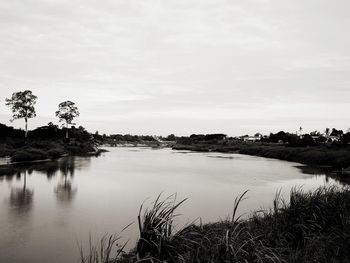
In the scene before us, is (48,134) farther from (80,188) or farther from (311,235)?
(311,235)

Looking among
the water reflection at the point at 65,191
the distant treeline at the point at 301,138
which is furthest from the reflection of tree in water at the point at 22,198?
the distant treeline at the point at 301,138

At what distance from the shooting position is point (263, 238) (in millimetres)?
6992

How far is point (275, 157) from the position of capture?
5559 cm

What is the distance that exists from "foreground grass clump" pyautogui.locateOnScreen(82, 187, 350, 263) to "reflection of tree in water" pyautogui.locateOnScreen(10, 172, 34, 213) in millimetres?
7946

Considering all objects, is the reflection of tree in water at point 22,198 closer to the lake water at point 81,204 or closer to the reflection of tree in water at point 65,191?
the lake water at point 81,204

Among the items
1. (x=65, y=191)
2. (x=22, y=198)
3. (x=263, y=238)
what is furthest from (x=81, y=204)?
(x=263, y=238)

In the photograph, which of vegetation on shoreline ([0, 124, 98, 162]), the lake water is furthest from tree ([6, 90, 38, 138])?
the lake water

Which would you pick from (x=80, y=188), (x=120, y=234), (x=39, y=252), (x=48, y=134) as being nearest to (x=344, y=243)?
(x=120, y=234)

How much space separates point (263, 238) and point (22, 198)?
496 inches

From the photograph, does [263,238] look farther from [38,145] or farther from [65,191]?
[38,145]

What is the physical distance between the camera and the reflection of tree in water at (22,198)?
1369 centimetres

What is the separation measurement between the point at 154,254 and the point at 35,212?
359 inches

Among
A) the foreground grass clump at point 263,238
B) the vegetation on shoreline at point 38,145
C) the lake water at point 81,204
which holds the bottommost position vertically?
the lake water at point 81,204

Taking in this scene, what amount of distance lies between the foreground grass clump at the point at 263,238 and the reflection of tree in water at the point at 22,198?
26.1 ft
